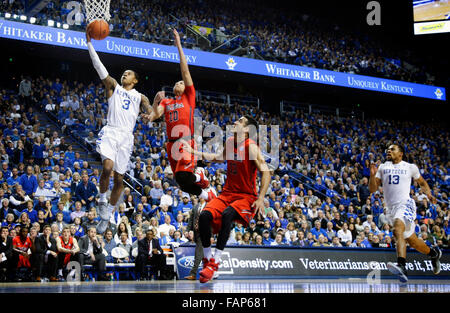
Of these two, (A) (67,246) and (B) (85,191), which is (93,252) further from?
(B) (85,191)

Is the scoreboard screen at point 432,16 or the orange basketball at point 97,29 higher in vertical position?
the scoreboard screen at point 432,16

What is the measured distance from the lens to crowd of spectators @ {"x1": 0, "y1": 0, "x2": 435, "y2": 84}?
769 inches

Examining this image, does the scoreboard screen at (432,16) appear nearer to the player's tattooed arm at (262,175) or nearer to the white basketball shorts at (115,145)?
the player's tattooed arm at (262,175)

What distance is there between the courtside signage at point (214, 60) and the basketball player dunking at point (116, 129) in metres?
11.2

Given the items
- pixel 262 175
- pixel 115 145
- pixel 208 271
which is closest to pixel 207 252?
pixel 208 271

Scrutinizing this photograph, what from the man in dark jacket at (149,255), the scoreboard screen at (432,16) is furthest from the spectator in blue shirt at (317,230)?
the scoreboard screen at (432,16)

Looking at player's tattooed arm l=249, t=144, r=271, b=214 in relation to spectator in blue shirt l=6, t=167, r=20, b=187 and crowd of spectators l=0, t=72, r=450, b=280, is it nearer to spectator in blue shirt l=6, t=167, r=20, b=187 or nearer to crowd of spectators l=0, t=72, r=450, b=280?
crowd of spectators l=0, t=72, r=450, b=280

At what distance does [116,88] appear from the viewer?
23.1 ft

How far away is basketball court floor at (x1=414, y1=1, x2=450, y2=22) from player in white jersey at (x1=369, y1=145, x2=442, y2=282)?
17.3 meters

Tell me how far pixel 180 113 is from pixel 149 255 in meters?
4.27

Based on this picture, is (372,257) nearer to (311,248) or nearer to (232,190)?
(311,248)

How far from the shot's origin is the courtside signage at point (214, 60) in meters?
16.8

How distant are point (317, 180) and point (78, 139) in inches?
334
